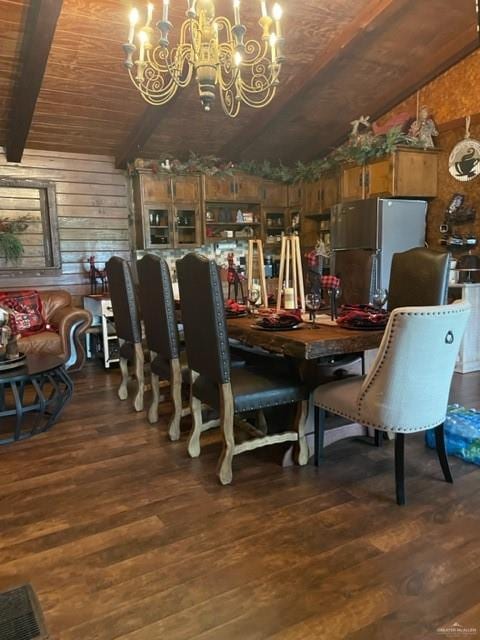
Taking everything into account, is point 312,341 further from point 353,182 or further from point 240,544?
point 353,182

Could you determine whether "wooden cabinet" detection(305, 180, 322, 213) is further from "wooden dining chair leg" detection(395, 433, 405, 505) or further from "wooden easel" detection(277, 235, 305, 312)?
"wooden dining chair leg" detection(395, 433, 405, 505)

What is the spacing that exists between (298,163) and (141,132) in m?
2.32

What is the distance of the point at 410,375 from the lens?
6.38 ft

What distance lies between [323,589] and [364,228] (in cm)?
404

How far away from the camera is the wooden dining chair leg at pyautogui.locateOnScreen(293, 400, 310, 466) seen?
2424mm

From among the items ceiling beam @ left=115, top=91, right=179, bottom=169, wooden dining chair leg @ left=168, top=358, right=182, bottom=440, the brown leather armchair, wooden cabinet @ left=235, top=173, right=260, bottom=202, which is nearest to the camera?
wooden dining chair leg @ left=168, top=358, right=182, bottom=440

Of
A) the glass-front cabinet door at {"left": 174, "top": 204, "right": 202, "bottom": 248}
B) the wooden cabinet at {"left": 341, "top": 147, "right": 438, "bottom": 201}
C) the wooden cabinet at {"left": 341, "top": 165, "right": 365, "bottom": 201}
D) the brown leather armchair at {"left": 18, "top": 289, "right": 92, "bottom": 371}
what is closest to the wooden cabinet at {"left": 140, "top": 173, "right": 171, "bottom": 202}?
the glass-front cabinet door at {"left": 174, "top": 204, "right": 202, "bottom": 248}

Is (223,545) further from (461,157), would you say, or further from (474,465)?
(461,157)

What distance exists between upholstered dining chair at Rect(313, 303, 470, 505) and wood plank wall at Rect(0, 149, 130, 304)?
13.6 ft

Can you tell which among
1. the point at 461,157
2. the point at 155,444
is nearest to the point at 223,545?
the point at 155,444

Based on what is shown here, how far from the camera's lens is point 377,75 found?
4898 millimetres

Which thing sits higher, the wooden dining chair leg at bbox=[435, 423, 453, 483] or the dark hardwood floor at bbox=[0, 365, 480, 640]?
the wooden dining chair leg at bbox=[435, 423, 453, 483]

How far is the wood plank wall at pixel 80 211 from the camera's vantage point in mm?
5133

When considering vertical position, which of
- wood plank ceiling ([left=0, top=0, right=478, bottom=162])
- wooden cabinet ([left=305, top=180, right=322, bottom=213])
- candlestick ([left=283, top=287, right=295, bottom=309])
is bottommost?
candlestick ([left=283, top=287, right=295, bottom=309])
